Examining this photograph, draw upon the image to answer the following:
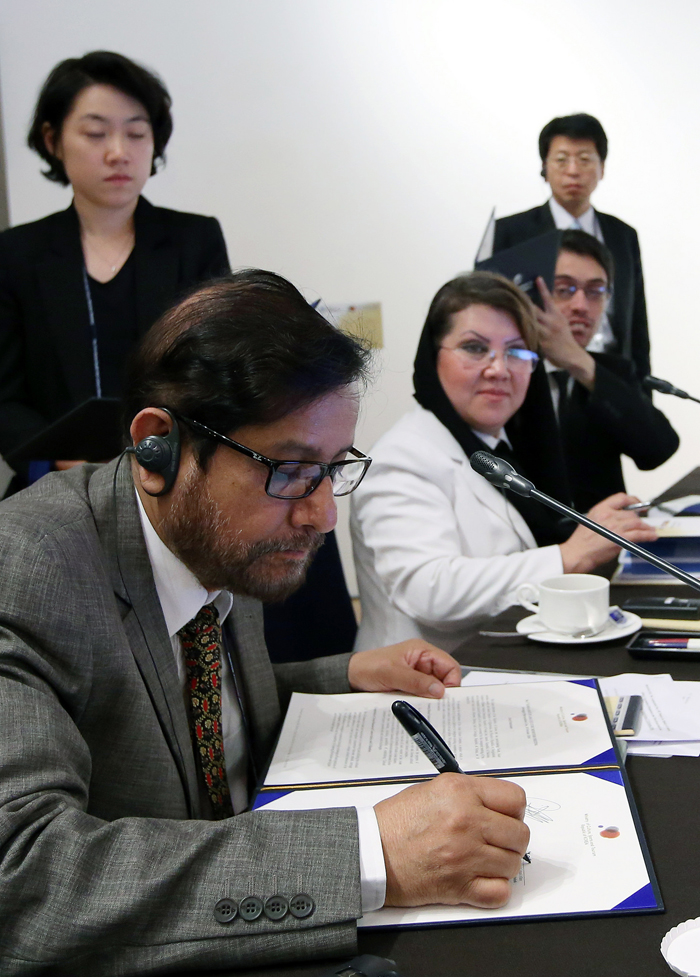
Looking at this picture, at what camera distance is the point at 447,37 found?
3.70 meters

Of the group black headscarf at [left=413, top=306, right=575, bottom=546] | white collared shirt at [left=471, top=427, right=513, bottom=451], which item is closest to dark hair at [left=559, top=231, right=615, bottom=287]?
black headscarf at [left=413, top=306, right=575, bottom=546]

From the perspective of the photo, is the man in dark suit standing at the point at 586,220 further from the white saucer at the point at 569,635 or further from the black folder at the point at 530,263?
the white saucer at the point at 569,635

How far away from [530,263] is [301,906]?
8.85ft

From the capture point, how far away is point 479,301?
2.26 meters

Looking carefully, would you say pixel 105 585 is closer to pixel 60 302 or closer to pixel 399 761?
pixel 399 761

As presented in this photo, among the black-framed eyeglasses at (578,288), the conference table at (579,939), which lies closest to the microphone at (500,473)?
the conference table at (579,939)

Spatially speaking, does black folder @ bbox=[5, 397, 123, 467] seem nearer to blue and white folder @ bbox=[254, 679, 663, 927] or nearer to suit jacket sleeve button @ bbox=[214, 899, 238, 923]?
blue and white folder @ bbox=[254, 679, 663, 927]

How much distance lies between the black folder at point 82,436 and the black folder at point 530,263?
5.29 ft

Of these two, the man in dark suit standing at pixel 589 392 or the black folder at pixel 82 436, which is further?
the man in dark suit standing at pixel 589 392

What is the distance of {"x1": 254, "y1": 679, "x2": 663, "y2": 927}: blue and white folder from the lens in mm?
760

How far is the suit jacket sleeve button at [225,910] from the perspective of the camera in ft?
2.38

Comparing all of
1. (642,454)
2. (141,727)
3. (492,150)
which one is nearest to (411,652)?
(141,727)

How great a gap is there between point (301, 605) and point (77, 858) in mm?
1096

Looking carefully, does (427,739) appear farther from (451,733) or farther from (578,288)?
(578,288)
